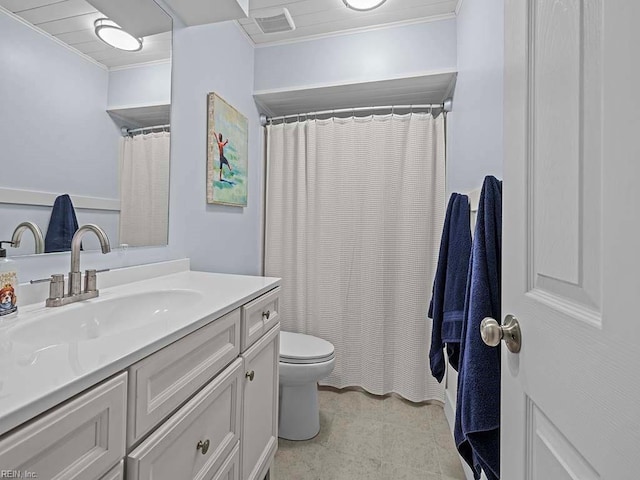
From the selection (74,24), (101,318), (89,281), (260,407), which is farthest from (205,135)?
(260,407)

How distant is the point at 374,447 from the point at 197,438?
45.8 inches

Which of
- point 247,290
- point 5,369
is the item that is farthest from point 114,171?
point 5,369

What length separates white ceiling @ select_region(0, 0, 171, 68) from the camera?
0.90 meters

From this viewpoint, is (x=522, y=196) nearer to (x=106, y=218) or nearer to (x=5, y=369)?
(x=5, y=369)

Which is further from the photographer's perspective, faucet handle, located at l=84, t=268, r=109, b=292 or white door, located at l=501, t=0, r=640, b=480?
faucet handle, located at l=84, t=268, r=109, b=292

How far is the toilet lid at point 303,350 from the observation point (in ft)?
5.41

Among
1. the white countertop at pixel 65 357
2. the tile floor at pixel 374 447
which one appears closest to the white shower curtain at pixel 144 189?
the white countertop at pixel 65 357

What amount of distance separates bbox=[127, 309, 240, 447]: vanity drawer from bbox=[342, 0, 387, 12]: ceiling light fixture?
5.83 feet

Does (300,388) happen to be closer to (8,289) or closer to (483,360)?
(483,360)

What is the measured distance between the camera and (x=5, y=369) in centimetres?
50

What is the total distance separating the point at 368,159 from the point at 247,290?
4.64 feet

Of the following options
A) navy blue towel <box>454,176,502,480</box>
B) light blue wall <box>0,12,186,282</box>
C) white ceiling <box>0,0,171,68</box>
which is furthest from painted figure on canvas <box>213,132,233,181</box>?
navy blue towel <box>454,176,502,480</box>

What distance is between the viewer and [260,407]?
3.84 ft

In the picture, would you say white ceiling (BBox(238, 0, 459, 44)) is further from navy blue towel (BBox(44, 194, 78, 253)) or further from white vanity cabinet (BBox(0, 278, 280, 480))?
white vanity cabinet (BBox(0, 278, 280, 480))
